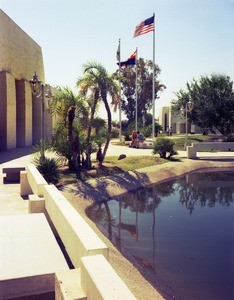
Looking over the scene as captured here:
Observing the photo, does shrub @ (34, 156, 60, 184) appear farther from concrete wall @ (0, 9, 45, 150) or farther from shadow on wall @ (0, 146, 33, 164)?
concrete wall @ (0, 9, 45, 150)

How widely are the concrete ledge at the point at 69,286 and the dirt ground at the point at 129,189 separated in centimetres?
241

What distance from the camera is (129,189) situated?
1527cm

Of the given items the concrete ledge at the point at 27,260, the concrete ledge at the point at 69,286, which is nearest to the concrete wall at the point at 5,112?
the concrete ledge at the point at 27,260

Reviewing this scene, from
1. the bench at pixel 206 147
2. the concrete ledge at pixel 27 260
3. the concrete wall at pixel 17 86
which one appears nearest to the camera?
the concrete ledge at pixel 27 260

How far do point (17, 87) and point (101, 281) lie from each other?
31.8 m

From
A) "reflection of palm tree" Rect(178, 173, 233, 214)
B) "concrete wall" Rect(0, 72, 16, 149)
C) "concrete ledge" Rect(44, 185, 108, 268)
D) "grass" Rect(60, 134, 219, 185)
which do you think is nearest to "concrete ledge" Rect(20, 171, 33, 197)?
"grass" Rect(60, 134, 219, 185)

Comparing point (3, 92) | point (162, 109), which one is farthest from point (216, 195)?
point (162, 109)

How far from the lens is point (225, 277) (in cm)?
688

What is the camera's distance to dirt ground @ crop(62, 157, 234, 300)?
6406mm

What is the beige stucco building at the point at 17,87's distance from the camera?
2764cm

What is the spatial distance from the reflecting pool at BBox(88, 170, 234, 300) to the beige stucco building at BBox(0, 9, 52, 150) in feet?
56.3

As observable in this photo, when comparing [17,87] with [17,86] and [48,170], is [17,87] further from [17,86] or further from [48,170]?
[48,170]

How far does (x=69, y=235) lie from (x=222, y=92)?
33224 mm

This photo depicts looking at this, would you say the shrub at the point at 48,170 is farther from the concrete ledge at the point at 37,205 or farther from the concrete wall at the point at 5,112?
the concrete wall at the point at 5,112
